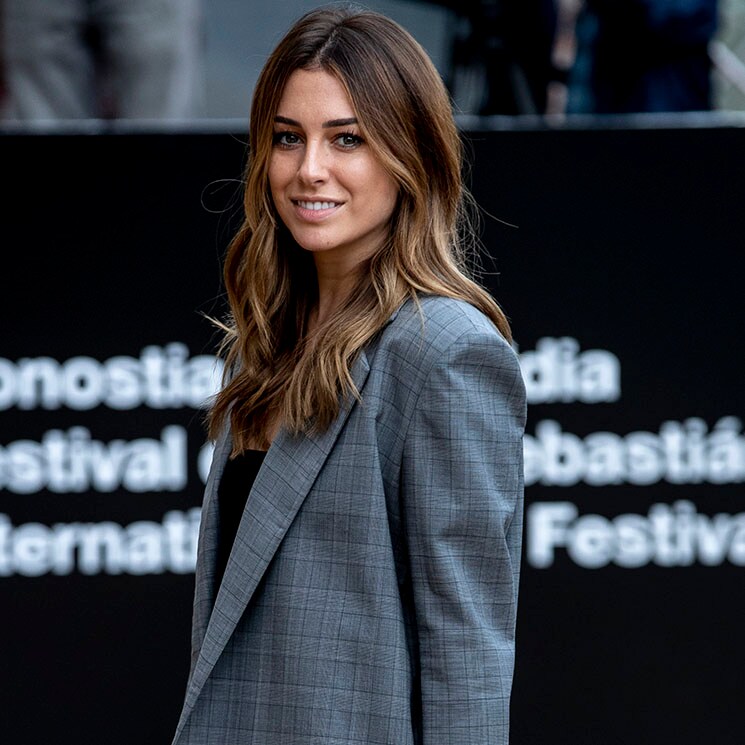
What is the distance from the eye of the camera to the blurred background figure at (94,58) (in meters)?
3.70

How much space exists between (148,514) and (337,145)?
1675 mm

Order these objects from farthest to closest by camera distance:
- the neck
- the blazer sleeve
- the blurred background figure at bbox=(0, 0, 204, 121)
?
the blurred background figure at bbox=(0, 0, 204, 121)
the neck
the blazer sleeve

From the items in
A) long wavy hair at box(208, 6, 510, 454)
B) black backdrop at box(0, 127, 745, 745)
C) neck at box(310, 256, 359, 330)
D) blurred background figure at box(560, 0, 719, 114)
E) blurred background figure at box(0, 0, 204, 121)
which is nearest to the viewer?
long wavy hair at box(208, 6, 510, 454)

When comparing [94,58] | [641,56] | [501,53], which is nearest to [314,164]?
[94,58]

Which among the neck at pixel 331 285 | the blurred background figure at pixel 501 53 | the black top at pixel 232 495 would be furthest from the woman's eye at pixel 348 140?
the blurred background figure at pixel 501 53

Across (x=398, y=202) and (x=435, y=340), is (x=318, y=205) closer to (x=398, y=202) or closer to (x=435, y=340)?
(x=398, y=202)

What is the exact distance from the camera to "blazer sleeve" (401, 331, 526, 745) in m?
1.52

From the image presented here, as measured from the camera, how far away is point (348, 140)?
1669 millimetres

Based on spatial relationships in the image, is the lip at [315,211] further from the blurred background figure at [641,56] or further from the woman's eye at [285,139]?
the blurred background figure at [641,56]

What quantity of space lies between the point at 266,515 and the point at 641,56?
9.24 feet

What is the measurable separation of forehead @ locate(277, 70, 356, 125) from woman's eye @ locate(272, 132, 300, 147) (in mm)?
32

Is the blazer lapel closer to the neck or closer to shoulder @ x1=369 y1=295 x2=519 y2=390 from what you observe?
shoulder @ x1=369 y1=295 x2=519 y2=390

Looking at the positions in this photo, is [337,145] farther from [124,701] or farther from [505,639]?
[124,701]

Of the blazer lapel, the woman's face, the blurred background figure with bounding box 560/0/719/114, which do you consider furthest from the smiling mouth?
the blurred background figure with bounding box 560/0/719/114
